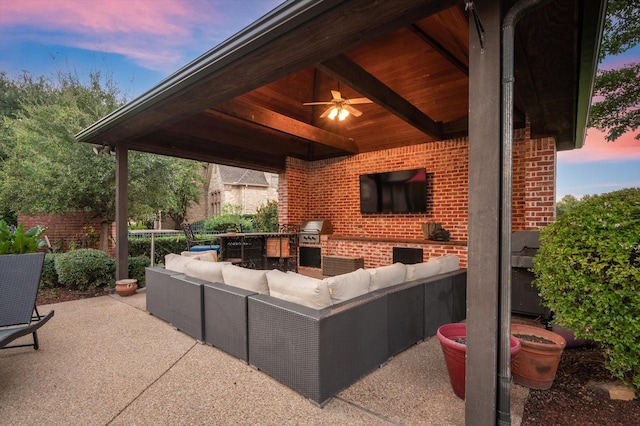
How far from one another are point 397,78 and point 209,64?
134 inches

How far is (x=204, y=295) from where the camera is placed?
296 centimetres

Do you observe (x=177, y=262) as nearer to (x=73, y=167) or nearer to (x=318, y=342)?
(x=318, y=342)

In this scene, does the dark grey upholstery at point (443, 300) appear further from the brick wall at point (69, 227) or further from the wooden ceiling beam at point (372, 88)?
the brick wall at point (69, 227)

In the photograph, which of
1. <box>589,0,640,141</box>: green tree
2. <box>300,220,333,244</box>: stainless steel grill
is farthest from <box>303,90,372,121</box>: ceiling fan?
<box>589,0,640,141</box>: green tree

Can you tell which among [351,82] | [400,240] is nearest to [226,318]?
[351,82]

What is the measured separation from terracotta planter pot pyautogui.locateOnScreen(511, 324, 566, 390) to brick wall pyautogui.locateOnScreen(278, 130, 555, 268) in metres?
2.99

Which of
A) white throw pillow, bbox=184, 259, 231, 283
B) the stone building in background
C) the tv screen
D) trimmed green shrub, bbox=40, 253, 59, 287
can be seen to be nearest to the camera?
white throw pillow, bbox=184, 259, 231, 283

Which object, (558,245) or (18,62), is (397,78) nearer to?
(558,245)

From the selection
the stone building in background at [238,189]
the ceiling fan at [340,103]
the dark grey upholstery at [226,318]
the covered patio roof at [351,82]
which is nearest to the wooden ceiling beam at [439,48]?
the covered patio roof at [351,82]

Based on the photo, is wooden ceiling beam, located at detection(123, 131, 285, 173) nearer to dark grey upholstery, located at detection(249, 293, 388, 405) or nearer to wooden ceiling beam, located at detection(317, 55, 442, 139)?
wooden ceiling beam, located at detection(317, 55, 442, 139)

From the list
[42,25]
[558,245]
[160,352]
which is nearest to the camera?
[558,245]

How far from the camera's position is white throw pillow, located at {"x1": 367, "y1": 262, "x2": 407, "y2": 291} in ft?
8.79

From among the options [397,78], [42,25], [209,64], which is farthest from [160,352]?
[42,25]

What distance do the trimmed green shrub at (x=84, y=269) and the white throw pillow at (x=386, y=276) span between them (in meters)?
4.83
